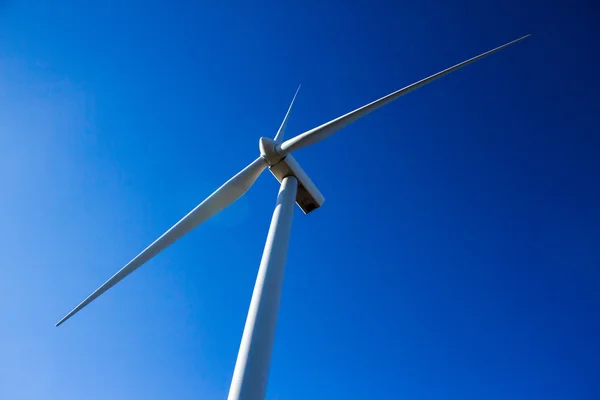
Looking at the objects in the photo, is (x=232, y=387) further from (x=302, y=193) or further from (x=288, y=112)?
(x=288, y=112)

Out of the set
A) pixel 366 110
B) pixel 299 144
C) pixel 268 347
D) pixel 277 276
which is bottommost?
pixel 268 347

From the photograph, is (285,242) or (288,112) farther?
(288,112)

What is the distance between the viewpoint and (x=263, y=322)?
7.11 metres

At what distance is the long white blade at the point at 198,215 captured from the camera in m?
11.4

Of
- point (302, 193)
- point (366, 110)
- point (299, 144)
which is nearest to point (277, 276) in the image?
point (302, 193)

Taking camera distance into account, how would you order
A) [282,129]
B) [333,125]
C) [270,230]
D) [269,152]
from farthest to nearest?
[282,129]
[333,125]
[269,152]
[270,230]

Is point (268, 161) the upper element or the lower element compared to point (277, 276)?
upper

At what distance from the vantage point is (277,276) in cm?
802

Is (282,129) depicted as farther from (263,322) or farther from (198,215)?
(263,322)

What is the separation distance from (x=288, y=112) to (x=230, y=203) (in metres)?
5.64

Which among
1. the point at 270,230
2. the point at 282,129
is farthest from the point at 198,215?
the point at 282,129

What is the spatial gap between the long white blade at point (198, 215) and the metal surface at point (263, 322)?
9.89 feet

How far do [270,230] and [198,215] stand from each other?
3.62 metres

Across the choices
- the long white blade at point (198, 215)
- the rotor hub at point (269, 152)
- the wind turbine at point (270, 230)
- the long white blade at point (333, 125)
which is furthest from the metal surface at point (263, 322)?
the long white blade at point (333, 125)
